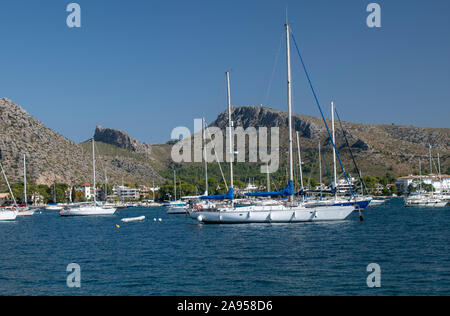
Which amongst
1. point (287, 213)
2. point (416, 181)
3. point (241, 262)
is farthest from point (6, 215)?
point (416, 181)

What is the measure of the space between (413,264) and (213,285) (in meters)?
11.1

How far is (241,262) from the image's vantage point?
27.8 meters

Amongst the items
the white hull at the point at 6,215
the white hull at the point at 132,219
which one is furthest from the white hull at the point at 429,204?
the white hull at the point at 6,215

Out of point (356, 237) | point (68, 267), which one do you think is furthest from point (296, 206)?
point (68, 267)

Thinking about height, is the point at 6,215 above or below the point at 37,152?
below

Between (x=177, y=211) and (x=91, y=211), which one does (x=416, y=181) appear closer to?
(x=177, y=211)

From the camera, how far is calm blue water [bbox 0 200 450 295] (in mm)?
21375

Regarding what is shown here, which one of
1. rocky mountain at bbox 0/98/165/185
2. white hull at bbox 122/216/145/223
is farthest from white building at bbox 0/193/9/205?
white hull at bbox 122/216/145/223

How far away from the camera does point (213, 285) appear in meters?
21.8

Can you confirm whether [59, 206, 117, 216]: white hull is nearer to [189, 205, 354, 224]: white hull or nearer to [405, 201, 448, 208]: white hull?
[189, 205, 354, 224]: white hull

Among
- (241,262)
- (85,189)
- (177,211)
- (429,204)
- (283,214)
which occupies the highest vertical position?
(85,189)

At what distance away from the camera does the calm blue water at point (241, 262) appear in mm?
21375

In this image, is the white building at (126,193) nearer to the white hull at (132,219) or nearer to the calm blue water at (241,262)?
the white hull at (132,219)
